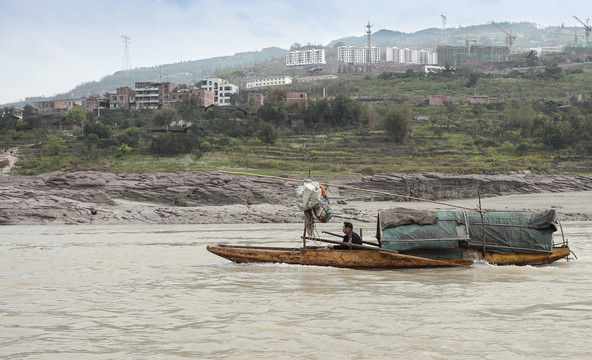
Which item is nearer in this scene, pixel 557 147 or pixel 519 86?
pixel 557 147

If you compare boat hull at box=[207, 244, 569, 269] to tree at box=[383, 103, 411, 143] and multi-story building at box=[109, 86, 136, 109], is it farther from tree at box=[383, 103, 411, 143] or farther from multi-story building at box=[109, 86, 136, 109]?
multi-story building at box=[109, 86, 136, 109]

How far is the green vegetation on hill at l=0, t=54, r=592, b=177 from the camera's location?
4012 centimetres

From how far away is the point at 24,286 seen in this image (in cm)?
1118

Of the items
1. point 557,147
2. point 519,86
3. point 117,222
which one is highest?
point 519,86

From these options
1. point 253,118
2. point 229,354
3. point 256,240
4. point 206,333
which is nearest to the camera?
point 229,354

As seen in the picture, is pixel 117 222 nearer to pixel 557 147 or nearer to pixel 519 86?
pixel 557 147

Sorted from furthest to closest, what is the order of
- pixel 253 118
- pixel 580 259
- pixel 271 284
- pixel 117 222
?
1. pixel 253 118
2. pixel 117 222
3. pixel 580 259
4. pixel 271 284

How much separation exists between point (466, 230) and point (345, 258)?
2.91 meters

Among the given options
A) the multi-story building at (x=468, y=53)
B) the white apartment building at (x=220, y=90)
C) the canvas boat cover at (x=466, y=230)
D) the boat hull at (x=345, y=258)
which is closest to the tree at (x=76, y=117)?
the white apartment building at (x=220, y=90)

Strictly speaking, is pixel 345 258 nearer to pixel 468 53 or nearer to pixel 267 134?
pixel 267 134

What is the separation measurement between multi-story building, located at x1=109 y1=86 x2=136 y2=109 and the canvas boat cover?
77.0 m

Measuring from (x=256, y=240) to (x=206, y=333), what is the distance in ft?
39.5

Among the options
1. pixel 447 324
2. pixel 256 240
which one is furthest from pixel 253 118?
pixel 447 324

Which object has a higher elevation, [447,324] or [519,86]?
[519,86]
